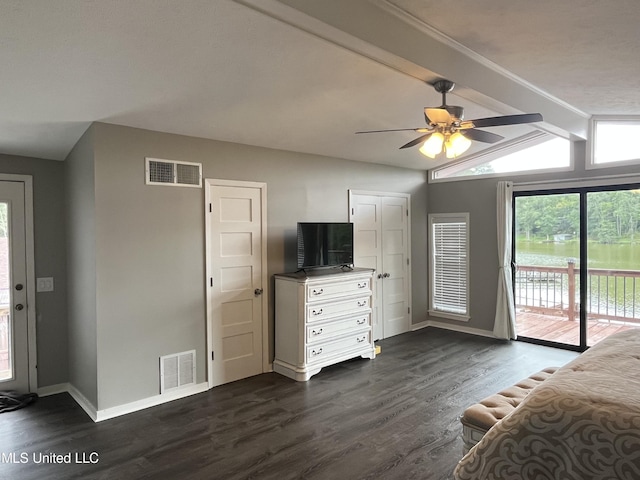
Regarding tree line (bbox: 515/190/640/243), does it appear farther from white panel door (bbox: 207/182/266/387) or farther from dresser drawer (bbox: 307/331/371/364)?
white panel door (bbox: 207/182/266/387)

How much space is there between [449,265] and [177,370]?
4316mm

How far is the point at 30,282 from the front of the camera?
163 inches

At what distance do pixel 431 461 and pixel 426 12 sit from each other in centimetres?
287

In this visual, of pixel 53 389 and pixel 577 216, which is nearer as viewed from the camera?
pixel 53 389

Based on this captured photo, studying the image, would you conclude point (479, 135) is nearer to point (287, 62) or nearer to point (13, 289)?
point (287, 62)

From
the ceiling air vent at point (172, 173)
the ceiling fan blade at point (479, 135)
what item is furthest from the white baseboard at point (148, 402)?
the ceiling fan blade at point (479, 135)

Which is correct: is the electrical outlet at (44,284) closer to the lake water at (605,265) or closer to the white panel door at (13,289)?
the white panel door at (13,289)

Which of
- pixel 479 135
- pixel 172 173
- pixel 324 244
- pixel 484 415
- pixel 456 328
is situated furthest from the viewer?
pixel 456 328

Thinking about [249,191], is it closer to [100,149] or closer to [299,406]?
[100,149]

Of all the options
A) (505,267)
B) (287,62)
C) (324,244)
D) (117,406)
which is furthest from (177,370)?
(505,267)

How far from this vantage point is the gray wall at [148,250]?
3502 millimetres

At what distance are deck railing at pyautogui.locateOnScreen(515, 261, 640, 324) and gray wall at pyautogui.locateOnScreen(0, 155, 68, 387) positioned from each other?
5.65 m

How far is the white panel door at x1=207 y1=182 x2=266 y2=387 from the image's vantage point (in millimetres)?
4195

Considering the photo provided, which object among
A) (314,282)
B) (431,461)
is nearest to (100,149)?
(314,282)
